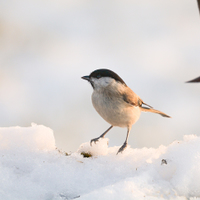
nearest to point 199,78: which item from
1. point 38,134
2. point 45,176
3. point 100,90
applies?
point 45,176

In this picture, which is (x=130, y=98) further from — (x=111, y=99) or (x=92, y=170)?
(x=92, y=170)

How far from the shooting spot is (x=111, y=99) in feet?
9.26

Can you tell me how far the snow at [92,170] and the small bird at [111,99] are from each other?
0.51 m

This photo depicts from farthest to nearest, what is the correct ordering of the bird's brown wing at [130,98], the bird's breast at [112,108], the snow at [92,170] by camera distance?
1. the bird's brown wing at [130,98]
2. the bird's breast at [112,108]
3. the snow at [92,170]

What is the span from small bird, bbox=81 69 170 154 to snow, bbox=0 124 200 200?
51 centimetres

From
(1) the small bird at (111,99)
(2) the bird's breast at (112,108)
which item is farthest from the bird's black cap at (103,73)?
(2) the bird's breast at (112,108)

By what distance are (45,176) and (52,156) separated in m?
0.31

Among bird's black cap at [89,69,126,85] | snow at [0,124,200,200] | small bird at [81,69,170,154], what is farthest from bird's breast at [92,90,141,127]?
snow at [0,124,200,200]

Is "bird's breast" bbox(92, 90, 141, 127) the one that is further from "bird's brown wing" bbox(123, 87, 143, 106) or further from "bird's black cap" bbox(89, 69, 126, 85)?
"bird's black cap" bbox(89, 69, 126, 85)

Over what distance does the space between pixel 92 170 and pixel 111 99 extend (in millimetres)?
1047

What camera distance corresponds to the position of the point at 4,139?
7.19 feet

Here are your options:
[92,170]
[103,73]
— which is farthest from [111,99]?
[92,170]

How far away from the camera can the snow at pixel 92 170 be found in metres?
1.55

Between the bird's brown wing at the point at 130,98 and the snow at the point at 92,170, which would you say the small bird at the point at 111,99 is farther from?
the snow at the point at 92,170
